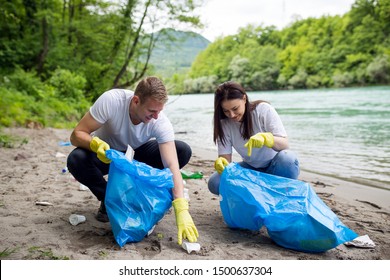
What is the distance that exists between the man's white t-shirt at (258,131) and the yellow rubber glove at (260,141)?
0.11 metres

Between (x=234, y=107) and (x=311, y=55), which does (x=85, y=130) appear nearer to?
(x=234, y=107)

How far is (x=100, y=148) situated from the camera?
6.28 feet

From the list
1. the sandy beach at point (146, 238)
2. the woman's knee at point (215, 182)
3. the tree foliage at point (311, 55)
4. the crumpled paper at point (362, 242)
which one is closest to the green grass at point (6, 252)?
the sandy beach at point (146, 238)

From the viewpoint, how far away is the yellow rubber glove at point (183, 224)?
1.83 metres

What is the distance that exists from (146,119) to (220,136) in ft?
1.86

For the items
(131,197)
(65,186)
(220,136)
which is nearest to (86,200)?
(65,186)

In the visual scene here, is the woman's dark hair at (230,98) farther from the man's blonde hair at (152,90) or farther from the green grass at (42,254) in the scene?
the green grass at (42,254)

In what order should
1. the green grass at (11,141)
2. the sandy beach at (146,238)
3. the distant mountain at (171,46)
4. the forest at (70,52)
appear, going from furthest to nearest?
the distant mountain at (171,46) < the forest at (70,52) < the green grass at (11,141) < the sandy beach at (146,238)

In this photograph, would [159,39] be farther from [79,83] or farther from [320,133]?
[320,133]

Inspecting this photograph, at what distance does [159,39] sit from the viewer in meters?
11.2

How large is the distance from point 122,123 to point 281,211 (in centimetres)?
100

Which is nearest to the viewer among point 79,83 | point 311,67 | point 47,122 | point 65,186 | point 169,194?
point 169,194

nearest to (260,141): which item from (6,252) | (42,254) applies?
(42,254)

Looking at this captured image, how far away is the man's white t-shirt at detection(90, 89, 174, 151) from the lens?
2.01 m
